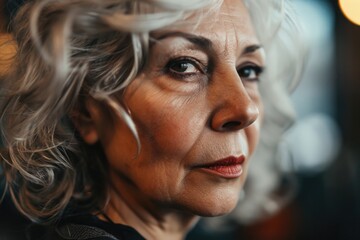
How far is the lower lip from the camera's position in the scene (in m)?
1.11

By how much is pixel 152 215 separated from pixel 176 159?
0.67 feet

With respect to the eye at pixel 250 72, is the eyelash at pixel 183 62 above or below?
above

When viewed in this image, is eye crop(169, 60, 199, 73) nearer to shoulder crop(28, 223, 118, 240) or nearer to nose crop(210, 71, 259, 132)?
nose crop(210, 71, 259, 132)

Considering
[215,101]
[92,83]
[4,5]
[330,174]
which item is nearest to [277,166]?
[215,101]

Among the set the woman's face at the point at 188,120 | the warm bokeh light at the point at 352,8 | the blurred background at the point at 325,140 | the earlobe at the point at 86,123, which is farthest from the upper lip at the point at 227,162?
the blurred background at the point at 325,140

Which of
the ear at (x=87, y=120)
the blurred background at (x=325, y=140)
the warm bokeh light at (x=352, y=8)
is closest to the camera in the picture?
the ear at (x=87, y=120)

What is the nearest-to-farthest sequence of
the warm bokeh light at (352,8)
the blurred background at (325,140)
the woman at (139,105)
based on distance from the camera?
the woman at (139,105)
the warm bokeh light at (352,8)
the blurred background at (325,140)

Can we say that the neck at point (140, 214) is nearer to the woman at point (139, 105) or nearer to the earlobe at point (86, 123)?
the woman at point (139, 105)

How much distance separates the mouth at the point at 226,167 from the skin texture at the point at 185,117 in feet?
0.03

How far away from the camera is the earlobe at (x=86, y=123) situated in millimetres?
1177

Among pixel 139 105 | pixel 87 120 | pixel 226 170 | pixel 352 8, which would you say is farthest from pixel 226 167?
pixel 352 8

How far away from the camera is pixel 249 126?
1205 mm

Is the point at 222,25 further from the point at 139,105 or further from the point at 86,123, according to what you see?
the point at 86,123

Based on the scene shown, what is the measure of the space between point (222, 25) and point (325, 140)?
2764mm
